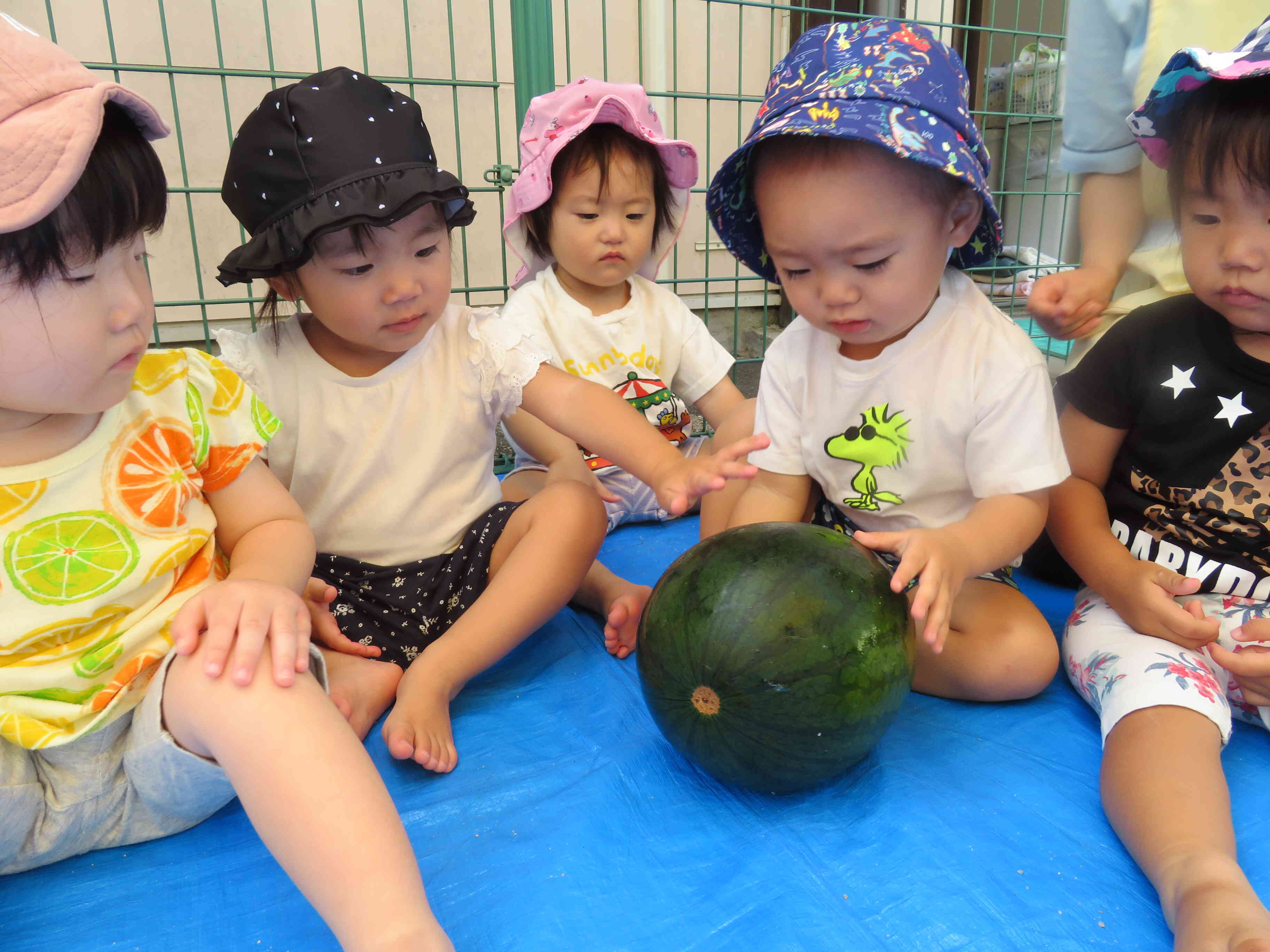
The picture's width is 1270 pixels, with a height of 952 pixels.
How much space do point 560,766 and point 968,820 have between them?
0.52 m

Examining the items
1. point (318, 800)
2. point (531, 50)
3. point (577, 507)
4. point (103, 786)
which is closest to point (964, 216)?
point (577, 507)

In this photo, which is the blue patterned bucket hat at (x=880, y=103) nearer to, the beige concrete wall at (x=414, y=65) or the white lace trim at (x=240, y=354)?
the white lace trim at (x=240, y=354)

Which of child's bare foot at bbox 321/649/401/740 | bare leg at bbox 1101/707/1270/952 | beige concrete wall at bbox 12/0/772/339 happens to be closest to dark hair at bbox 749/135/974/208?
bare leg at bbox 1101/707/1270/952

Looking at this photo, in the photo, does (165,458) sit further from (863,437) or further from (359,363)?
(863,437)

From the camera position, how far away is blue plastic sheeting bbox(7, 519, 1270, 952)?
88cm

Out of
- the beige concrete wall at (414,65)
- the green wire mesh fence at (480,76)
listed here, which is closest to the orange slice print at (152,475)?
the green wire mesh fence at (480,76)

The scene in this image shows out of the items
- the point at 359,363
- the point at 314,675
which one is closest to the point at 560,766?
the point at 314,675

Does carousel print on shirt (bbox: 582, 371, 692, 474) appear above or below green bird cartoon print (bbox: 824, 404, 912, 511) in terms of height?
below

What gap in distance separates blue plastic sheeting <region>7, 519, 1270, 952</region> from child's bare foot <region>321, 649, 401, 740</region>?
4cm

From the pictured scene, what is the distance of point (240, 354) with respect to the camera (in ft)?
4.63

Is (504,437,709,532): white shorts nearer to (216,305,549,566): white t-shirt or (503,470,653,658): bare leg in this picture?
(503,470,653,658): bare leg

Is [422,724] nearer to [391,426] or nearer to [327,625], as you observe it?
[327,625]

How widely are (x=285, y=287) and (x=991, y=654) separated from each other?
1.22 metres

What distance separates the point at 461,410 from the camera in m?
1.48
